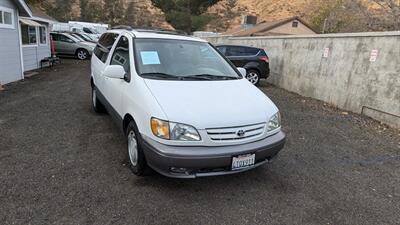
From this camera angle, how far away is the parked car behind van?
1908 cm

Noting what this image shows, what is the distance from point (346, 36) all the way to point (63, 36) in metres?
16.9

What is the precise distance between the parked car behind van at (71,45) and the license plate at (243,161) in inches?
704

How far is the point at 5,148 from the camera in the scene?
14.4 feet

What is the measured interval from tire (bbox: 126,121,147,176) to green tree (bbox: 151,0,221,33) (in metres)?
33.6

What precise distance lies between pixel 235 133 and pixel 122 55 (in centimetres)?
227

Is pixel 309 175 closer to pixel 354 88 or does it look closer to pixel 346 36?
pixel 354 88

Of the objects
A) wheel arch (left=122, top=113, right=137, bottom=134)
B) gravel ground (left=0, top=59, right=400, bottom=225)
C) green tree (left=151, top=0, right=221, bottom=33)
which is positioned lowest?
gravel ground (left=0, top=59, right=400, bottom=225)

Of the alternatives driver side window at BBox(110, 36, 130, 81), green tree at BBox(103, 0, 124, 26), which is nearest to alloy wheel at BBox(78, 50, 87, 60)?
driver side window at BBox(110, 36, 130, 81)

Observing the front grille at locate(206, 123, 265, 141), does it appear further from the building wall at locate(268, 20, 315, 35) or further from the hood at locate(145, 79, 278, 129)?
the building wall at locate(268, 20, 315, 35)

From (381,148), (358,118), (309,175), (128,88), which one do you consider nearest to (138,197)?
(128,88)

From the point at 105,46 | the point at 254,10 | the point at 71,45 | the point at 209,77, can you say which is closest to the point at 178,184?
the point at 209,77

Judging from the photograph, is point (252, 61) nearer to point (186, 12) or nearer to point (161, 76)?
point (161, 76)

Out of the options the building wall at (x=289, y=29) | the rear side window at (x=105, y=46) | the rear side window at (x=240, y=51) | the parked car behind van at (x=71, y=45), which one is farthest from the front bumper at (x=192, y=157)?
the building wall at (x=289, y=29)

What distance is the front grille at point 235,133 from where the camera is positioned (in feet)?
10.1
